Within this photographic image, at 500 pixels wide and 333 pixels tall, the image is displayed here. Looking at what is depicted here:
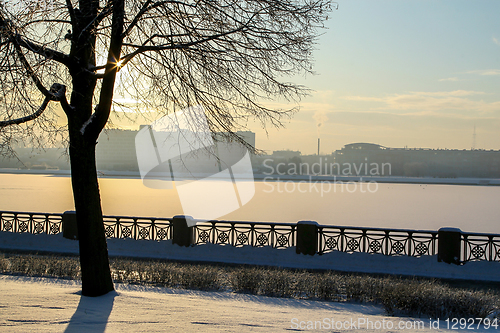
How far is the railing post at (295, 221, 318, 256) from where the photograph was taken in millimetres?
10680

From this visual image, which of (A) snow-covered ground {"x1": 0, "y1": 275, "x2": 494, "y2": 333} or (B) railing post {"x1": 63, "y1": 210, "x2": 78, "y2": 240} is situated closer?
(A) snow-covered ground {"x1": 0, "y1": 275, "x2": 494, "y2": 333}

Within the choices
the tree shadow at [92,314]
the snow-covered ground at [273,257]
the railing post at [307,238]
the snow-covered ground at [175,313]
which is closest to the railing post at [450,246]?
the snow-covered ground at [273,257]

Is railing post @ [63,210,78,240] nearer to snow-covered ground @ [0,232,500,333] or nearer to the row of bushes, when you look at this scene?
the row of bushes

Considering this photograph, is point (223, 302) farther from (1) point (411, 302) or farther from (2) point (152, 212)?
(2) point (152, 212)

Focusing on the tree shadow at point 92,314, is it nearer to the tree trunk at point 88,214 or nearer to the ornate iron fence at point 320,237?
the tree trunk at point 88,214

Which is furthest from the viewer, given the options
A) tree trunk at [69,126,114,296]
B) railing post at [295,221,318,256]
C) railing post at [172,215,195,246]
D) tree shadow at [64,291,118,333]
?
railing post at [172,215,195,246]

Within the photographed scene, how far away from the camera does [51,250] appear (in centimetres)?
1167

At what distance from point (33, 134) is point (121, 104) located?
57.6 inches

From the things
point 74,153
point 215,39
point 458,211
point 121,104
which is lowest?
point 458,211

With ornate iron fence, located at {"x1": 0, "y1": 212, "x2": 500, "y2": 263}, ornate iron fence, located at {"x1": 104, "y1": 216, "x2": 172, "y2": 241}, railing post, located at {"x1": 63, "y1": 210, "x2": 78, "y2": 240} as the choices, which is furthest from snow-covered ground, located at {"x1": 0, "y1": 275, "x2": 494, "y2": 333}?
railing post, located at {"x1": 63, "y1": 210, "x2": 78, "y2": 240}

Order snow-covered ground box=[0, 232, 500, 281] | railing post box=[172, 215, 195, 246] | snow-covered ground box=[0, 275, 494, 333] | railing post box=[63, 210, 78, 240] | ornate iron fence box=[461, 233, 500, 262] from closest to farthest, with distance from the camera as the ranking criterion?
snow-covered ground box=[0, 275, 494, 333], snow-covered ground box=[0, 232, 500, 281], ornate iron fence box=[461, 233, 500, 262], railing post box=[172, 215, 195, 246], railing post box=[63, 210, 78, 240]

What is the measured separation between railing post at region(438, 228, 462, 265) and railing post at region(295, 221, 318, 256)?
316 cm

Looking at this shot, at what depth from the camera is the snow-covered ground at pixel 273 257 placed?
9.64 m

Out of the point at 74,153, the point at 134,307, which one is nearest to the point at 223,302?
the point at 134,307
